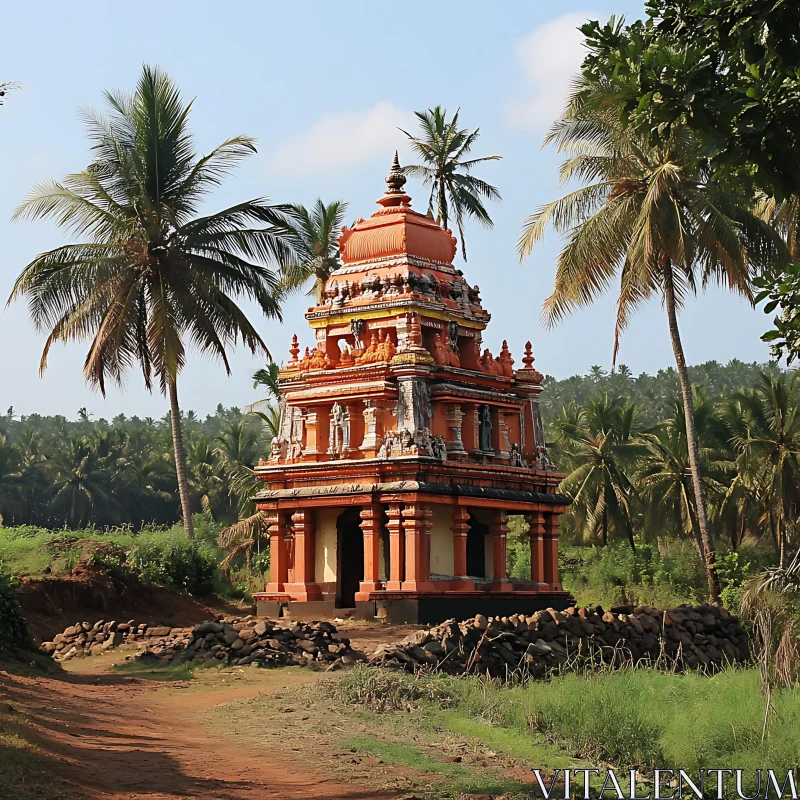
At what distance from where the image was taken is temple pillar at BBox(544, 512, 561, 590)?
28.0 meters

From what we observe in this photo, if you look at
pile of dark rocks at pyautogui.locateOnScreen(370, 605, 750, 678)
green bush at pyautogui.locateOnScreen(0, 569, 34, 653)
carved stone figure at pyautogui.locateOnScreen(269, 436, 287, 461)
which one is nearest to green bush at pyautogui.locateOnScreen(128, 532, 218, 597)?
carved stone figure at pyautogui.locateOnScreen(269, 436, 287, 461)

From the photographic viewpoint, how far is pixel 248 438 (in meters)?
61.9

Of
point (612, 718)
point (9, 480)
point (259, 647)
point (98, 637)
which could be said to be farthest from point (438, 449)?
point (9, 480)

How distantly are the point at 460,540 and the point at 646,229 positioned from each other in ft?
25.7

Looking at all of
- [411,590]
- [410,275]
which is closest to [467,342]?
[410,275]

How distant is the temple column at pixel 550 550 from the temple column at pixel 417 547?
4168 mm

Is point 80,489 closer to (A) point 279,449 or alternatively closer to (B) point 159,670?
(A) point 279,449

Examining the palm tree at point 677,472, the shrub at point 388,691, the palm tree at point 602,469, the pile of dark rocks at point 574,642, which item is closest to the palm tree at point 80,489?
the palm tree at point 602,469

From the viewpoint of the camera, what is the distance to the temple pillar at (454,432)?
2589 centimetres

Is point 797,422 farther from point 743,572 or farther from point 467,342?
point 467,342

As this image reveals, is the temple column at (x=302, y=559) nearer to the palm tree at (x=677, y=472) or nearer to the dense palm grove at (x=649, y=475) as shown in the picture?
the dense palm grove at (x=649, y=475)

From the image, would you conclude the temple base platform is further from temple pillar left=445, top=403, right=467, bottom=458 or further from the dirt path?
the dirt path

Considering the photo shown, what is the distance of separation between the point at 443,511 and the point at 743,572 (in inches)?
329

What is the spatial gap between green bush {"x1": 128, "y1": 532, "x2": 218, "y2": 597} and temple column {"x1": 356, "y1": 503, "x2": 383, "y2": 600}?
19.7 ft
